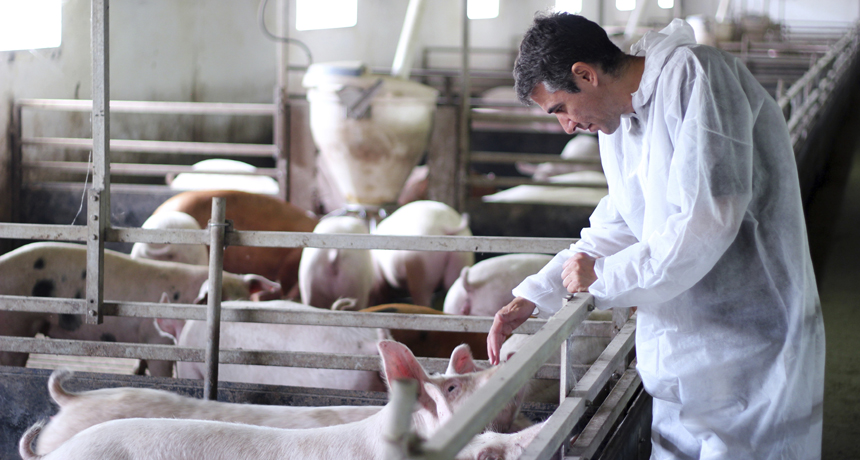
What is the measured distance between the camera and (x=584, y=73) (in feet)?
4.40

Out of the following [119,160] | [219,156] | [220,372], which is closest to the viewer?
[220,372]

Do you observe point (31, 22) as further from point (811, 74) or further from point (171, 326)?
point (811, 74)

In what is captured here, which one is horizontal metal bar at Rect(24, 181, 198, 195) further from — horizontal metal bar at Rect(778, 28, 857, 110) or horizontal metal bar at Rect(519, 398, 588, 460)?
horizontal metal bar at Rect(519, 398, 588, 460)

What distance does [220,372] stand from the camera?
2.81 m

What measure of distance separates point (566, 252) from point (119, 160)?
5.88 meters

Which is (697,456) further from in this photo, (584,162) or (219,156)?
(219,156)

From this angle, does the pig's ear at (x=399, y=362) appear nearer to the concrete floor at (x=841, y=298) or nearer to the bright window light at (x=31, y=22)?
the concrete floor at (x=841, y=298)

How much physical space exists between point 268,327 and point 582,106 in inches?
70.1

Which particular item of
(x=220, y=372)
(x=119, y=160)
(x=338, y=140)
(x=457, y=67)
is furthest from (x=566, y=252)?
(x=457, y=67)

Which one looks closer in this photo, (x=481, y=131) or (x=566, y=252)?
(x=566, y=252)

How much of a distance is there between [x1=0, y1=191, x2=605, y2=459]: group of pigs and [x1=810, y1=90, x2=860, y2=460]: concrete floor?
1.29 meters

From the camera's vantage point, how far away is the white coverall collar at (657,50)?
1337mm

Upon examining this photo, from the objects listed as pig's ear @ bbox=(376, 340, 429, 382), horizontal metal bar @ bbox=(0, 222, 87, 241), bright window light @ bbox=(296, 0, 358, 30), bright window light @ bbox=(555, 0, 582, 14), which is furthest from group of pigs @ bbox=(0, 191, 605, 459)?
bright window light @ bbox=(555, 0, 582, 14)

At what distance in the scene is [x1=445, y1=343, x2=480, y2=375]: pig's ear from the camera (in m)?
1.78
